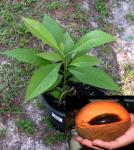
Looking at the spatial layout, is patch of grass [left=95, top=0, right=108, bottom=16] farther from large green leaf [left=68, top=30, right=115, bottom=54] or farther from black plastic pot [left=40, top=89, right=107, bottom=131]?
large green leaf [left=68, top=30, right=115, bottom=54]

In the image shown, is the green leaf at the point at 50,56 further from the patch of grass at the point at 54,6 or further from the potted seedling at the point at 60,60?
the patch of grass at the point at 54,6

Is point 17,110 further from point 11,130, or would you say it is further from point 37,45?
point 37,45

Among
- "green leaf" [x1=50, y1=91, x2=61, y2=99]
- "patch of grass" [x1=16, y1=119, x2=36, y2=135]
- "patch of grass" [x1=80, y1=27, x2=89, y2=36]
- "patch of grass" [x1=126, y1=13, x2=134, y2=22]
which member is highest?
"patch of grass" [x1=126, y1=13, x2=134, y2=22]

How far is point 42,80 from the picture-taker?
167 cm

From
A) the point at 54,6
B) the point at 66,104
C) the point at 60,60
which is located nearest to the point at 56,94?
the point at 66,104

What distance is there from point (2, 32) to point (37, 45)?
0.86ft

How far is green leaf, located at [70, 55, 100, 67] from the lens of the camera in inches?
67.7

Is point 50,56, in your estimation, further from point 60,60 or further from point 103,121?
point 103,121

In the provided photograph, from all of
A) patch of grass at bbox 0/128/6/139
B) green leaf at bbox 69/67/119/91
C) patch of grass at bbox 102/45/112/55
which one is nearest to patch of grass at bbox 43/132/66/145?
patch of grass at bbox 0/128/6/139

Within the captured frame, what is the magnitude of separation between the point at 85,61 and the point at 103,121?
313 mm

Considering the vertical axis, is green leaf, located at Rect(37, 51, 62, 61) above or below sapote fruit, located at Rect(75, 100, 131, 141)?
above

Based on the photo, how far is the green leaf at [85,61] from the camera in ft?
5.64

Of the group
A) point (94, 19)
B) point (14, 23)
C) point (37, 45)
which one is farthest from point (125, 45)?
point (14, 23)

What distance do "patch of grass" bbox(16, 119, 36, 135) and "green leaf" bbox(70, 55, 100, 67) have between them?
613 millimetres
